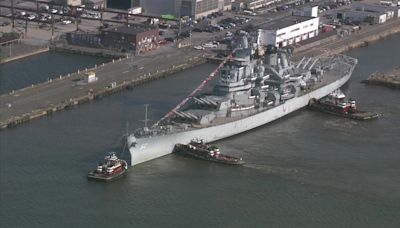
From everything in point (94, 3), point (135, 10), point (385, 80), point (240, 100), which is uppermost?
point (94, 3)

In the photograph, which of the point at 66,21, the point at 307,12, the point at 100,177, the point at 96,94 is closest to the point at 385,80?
the point at 307,12

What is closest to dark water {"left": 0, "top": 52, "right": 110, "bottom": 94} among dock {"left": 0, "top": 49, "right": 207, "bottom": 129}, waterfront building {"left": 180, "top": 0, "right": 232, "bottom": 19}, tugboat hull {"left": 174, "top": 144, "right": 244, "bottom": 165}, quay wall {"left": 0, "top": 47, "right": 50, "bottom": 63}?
quay wall {"left": 0, "top": 47, "right": 50, "bottom": 63}

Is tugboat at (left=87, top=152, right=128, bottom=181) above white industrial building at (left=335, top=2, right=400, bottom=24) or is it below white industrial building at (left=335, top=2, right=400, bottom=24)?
below

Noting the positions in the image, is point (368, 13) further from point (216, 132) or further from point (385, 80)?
point (216, 132)

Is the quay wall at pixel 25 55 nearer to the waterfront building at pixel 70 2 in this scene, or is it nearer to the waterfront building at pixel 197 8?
the waterfront building at pixel 70 2

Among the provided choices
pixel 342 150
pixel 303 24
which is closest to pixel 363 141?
pixel 342 150

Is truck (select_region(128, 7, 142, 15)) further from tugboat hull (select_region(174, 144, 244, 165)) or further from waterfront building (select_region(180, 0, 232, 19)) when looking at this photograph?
tugboat hull (select_region(174, 144, 244, 165))

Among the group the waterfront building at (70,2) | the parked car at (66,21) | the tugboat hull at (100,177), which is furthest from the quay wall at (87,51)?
the tugboat hull at (100,177)
